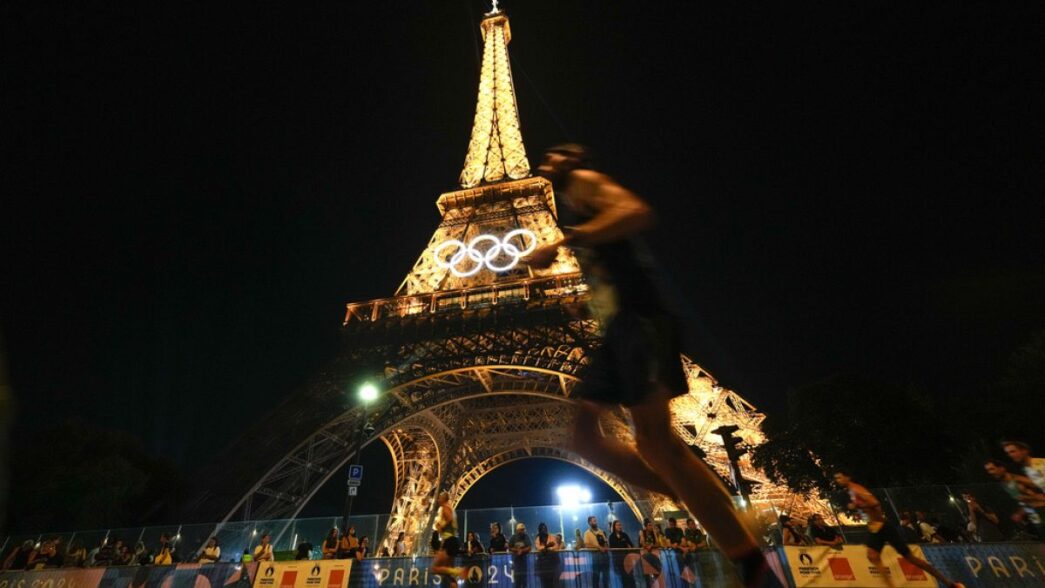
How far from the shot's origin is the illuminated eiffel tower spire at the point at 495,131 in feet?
119

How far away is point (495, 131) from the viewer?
39.4m

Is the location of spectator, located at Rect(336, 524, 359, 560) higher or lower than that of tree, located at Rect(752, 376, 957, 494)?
lower

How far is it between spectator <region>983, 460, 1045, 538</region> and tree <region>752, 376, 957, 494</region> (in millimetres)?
14456

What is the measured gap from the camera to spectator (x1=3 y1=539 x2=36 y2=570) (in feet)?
39.4

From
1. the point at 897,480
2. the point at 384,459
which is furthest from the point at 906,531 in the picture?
the point at 384,459

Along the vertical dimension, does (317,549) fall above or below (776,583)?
above

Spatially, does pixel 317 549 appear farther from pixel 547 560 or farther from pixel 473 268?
pixel 473 268

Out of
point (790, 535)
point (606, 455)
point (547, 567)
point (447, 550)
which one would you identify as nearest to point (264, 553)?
point (447, 550)

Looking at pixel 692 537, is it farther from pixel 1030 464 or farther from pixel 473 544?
pixel 1030 464

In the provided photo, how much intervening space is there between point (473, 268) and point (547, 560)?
20.8m

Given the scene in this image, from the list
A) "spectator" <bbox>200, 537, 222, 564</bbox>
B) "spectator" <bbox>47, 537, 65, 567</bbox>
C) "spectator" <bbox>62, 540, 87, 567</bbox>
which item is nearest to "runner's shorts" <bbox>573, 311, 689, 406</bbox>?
"spectator" <bbox>200, 537, 222, 564</bbox>

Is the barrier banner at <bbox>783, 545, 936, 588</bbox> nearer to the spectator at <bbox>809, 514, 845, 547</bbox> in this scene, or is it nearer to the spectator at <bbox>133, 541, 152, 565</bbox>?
the spectator at <bbox>809, 514, 845, 547</bbox>

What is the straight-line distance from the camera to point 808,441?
74.7 feet

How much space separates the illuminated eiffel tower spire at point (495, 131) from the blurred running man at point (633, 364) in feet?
105
